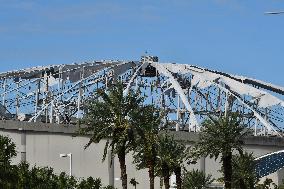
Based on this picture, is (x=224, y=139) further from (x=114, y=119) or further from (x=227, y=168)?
(x=114, y=119)

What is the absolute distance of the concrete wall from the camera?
367 ft

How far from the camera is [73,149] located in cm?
11519

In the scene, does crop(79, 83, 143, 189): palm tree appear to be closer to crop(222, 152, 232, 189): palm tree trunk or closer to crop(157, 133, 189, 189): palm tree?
crop(157, 133, 189, 189): palm tree

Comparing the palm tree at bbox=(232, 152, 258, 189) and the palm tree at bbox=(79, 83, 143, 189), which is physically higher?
the palm tree at bbox=(79, 83, 143, 189)

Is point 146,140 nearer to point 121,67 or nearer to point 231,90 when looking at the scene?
point 231,90

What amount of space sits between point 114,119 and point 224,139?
10.9 metres

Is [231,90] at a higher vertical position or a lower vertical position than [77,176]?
higher

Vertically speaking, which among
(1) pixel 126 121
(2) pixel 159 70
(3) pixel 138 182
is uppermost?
(2) pixel 159 70

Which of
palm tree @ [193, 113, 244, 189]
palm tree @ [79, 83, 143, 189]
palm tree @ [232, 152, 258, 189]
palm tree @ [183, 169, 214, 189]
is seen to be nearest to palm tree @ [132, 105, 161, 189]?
palm tree @ [79, 83, 143, 189]

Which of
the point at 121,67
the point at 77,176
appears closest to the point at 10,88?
the point at 121,67

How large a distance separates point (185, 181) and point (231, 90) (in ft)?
132

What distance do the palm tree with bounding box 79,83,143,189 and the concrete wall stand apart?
39354 millimetres

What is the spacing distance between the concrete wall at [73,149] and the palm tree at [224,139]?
3375cm

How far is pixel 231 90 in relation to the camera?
12925 centimetres
